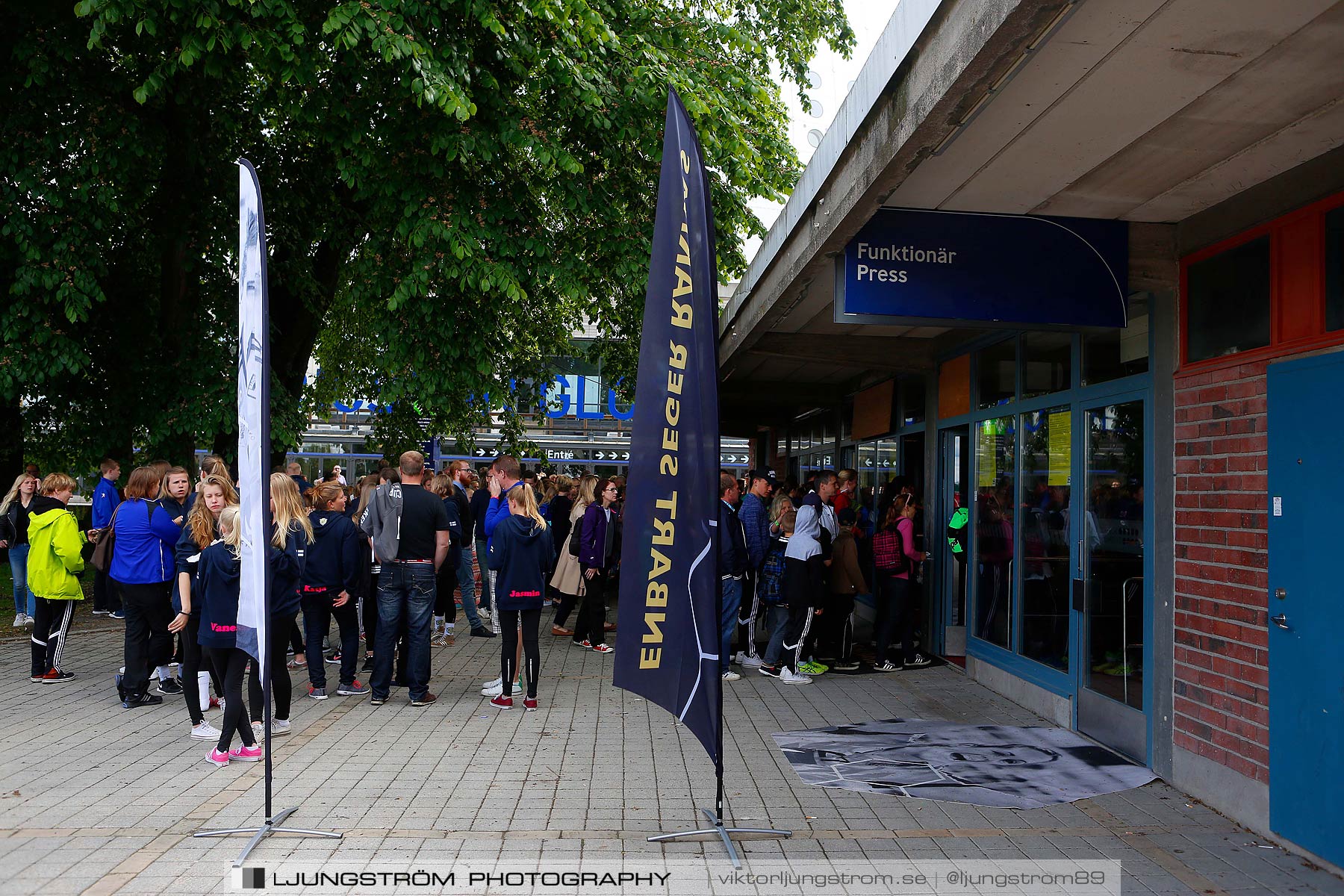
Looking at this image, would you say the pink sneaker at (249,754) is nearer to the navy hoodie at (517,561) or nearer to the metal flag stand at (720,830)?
the navy hoodie at (517,561)

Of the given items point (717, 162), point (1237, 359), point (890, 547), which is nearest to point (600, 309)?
point (717, 162)

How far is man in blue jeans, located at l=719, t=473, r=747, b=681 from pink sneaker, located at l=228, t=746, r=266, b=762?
3967 millimetres

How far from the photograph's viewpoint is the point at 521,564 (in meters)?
8.00

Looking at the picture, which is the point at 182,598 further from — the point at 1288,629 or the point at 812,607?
the point at 1288,629

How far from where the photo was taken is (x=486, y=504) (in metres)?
13.3

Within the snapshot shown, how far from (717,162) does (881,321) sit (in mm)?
6770

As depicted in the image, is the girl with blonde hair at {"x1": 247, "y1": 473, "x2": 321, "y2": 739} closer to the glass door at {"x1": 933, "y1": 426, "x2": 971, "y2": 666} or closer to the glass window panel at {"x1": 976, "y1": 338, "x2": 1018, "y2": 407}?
the glass window panel at {"x1": 976, "y1": 338, "x2": 1018, "y2": 407}

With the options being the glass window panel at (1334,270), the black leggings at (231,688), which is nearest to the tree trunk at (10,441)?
the black leggings at (231,688)

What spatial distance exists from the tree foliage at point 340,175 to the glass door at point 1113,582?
5663mm

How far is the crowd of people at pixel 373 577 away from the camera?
271 inches

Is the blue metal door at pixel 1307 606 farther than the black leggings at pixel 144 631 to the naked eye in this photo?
No

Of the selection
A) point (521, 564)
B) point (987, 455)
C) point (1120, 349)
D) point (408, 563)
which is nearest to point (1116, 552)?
point (1120, 349)

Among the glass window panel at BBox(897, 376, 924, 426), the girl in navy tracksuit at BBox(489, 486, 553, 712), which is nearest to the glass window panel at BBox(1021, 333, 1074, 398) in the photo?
the glass window panel at BBox(897, 376, 924, 426)

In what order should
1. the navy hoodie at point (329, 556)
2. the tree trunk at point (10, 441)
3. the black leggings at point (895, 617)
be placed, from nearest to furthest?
1. the navy hoodie at point (329, 556)
2. the black leggings at point (895, 617)
3. the tree trunk at point (10, 441)
